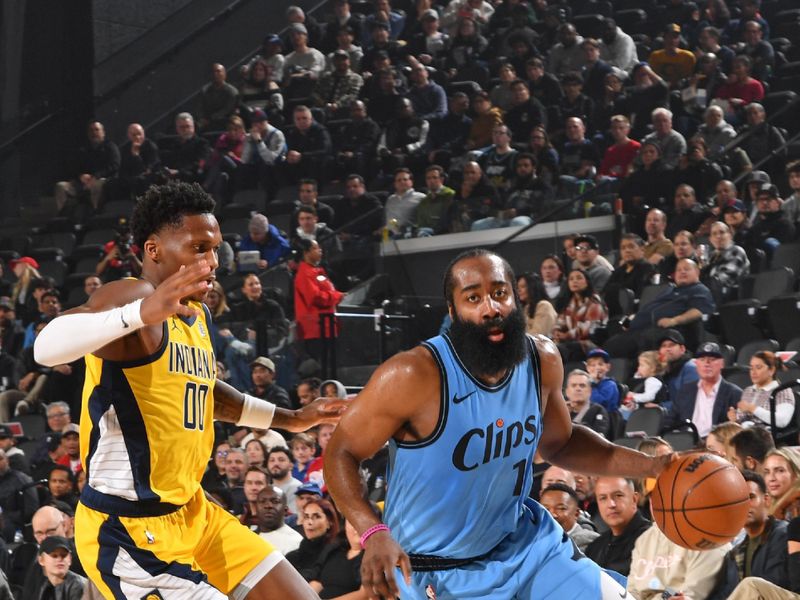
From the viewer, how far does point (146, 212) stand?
4555 millimetres

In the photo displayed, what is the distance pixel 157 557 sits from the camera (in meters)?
4.46

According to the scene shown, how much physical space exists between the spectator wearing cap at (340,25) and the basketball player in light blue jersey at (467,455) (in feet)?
55.5

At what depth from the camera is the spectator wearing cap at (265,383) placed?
12.2m

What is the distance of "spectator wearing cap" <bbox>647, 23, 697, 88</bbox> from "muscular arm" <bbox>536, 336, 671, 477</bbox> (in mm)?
12770

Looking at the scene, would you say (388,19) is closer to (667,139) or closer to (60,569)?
(667,139)

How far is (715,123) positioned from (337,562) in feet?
25.6

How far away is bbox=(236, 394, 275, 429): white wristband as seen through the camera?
5.16 metres

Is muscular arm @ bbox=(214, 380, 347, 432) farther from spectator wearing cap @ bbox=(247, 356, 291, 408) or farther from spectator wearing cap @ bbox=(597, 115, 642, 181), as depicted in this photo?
spectator wearing cap @ bbox=(597, 115, 642, 181)

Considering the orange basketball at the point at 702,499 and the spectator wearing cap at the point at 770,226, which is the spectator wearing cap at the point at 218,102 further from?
the orange basketball at the point at 702,499

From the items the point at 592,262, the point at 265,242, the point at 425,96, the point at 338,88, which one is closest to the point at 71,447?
the point at 265,242

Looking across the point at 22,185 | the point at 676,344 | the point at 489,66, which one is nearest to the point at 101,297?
the point at 676,344

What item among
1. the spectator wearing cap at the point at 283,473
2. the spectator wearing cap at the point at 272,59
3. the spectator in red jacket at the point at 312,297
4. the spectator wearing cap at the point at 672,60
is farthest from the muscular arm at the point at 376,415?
the spectator wearing cap at the point at 272,59

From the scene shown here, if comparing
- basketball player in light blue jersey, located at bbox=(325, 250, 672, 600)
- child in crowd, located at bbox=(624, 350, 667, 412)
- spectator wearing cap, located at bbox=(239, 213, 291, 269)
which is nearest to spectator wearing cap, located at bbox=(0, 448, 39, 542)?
spectator wearing cap, located at bbox=(239, 213, 291, 269)

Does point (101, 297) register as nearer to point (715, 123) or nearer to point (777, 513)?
point (777, 513)
